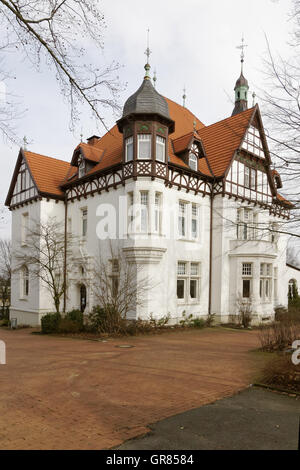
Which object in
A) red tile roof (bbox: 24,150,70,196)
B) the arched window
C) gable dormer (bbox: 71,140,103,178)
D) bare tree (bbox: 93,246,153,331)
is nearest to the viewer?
bare tree (bbox: 93,246,153,331)

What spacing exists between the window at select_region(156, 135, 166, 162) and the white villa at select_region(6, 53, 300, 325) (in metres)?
0.06

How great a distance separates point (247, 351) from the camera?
12.1 meters

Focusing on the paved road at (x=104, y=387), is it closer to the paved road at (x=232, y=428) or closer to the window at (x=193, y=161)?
the paved road at (x=232, y=428)

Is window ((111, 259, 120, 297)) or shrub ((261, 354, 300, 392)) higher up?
window ((111, 259, 120, 297))

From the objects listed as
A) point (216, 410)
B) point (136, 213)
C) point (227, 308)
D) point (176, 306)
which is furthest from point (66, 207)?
point (216, 410)

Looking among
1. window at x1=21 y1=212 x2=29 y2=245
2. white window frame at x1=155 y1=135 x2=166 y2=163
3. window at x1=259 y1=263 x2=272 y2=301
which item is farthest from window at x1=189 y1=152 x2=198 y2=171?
window at x1=21 y1=212 x2=29 y2=245

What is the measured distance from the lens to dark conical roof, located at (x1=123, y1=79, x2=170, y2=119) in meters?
18.4

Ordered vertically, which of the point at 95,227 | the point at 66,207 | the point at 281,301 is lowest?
the point at 281,301

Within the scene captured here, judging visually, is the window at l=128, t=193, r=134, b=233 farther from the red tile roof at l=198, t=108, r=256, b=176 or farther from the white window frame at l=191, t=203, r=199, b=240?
the red tile roof at l=198, t=108, r=256, b=176

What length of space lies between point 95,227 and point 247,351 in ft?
39.4

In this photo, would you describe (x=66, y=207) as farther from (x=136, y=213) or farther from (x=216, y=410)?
(x=216, y=410)

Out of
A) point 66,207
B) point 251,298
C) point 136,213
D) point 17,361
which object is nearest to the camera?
point 17,361

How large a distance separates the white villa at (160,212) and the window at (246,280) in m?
0.06

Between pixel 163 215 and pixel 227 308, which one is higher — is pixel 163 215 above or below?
above
